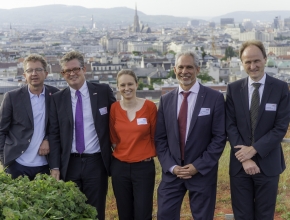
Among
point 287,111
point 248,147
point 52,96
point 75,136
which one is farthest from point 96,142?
point 287,111

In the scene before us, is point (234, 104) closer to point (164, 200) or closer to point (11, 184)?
point (164, 200)

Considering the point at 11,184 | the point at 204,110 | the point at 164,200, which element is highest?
the point at 204,110

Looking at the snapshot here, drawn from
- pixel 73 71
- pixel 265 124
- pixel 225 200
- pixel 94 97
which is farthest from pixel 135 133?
pixel 225 200

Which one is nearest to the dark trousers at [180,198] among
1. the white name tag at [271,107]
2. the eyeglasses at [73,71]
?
the white name tag at [271,107]

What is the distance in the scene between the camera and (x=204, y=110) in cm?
345

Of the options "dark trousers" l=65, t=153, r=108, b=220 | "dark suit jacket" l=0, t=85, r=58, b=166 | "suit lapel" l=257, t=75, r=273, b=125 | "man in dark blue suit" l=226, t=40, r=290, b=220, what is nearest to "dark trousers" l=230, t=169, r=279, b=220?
"man in dark blue suit" l=226, t=40, r=290, b=220

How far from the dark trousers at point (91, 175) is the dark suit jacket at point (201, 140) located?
0.46m

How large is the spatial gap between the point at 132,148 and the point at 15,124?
889mm

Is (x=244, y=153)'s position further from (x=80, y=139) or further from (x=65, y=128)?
(x=65, y=128)

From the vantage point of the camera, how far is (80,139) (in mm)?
3605

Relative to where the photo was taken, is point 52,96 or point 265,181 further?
point 52,96

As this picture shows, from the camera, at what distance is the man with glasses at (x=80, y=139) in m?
3.60

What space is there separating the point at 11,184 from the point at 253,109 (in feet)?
5.31

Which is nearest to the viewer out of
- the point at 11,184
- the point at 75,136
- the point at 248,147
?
the point at 11,184
